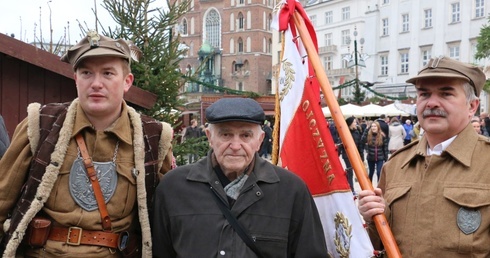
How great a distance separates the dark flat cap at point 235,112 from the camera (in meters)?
2.85

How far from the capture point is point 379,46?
52500 millimetres

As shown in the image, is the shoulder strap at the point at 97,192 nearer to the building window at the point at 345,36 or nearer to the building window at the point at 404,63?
the building window at the point at 404,63

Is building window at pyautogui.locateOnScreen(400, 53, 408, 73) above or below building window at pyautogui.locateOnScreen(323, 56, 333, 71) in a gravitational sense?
below

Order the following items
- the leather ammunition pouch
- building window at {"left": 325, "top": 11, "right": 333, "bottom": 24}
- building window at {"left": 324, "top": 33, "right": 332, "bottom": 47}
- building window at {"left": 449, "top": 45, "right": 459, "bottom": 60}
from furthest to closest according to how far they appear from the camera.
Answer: building window at {"left": 324, "top": 33, "right": 332, "bottom": 47}, building window at {"left": 325, "top": 11, "right": 333, "bottom": 24}, building window at {"left": 449, "top": 45, "right": 459, "bottom": 60}, the leather ammunition pouch

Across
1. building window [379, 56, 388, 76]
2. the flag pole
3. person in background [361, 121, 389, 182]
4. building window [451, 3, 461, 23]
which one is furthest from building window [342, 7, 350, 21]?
the flag pole

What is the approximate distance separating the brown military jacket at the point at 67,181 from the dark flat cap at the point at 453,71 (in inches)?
66.8

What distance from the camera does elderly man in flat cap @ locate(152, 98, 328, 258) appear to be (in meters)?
2.84

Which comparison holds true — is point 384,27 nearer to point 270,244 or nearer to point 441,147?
point 441,147

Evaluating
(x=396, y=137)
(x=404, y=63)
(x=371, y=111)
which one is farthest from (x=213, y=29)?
(x=396, y=137)

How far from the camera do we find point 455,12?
4581 centimetres

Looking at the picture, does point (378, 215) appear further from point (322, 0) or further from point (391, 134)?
point (322, 0)

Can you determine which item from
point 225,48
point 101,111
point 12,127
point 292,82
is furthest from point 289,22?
point 225,48

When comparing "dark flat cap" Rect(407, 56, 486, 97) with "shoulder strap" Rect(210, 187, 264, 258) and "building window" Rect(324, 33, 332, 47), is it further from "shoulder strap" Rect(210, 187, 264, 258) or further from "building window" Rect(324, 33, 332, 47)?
"building window" Rect(324, 33, 332, 47)

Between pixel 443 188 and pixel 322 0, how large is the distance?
60.9m
